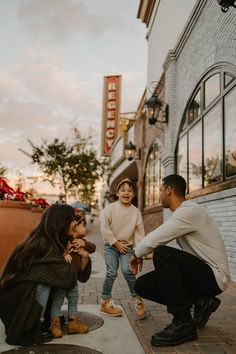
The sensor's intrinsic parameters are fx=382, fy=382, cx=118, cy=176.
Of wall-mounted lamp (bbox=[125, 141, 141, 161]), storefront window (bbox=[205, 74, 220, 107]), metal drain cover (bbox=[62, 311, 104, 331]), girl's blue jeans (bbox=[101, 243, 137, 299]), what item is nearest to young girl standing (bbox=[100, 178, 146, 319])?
girl's blue jeans (bbox=[101, 243, 137, 299])

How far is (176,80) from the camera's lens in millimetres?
11156

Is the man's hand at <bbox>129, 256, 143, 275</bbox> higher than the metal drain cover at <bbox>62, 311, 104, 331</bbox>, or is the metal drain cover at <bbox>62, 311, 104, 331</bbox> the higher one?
the man's hand at <bbox>129, 256, 143, 275</bbox>

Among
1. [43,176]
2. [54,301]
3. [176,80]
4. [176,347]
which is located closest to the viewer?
[176,347]

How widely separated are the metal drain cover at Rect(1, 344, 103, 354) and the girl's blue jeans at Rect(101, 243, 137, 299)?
1.19 m

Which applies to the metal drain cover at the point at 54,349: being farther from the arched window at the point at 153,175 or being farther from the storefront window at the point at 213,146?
the arched window at the point at 153,175

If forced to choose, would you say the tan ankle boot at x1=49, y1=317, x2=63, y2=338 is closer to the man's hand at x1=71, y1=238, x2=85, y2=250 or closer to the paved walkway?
the paved walkway

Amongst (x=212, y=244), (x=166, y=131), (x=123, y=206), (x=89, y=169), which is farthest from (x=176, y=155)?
(x=89, y=169)

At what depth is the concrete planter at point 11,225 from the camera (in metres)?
5.07

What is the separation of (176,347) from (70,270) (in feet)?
3.63

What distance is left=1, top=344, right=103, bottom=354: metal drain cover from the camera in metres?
3.02

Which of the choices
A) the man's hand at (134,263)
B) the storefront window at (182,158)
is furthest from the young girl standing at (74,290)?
the storefront window at (182,158)

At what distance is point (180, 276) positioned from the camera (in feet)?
11.1

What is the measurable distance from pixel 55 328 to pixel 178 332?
1080mm

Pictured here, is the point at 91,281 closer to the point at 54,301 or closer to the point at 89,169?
the point at 54,301
